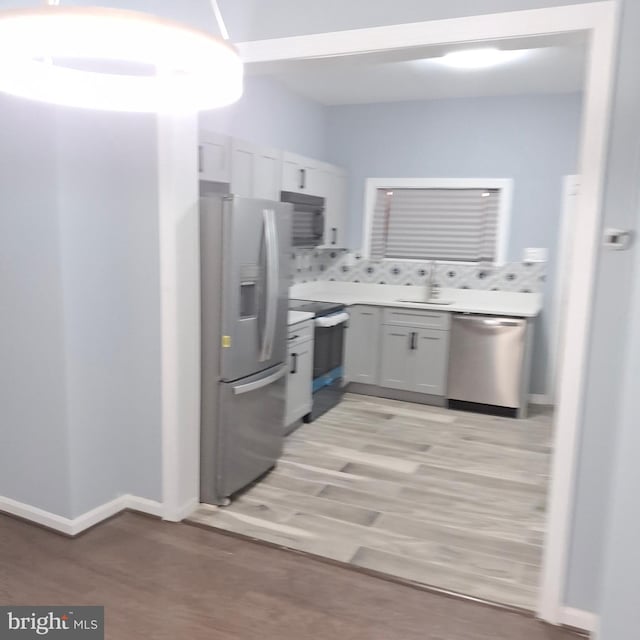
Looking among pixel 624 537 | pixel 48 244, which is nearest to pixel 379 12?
pixel 48 244

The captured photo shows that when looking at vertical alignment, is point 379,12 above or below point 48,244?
above

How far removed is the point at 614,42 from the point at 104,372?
2643 mm

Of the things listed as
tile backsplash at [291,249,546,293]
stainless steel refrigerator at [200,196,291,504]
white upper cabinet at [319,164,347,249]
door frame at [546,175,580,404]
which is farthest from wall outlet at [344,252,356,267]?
stainless steel refrigerator at [200,196,291,504]

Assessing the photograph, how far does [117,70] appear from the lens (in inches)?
109

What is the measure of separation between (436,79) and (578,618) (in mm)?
3981

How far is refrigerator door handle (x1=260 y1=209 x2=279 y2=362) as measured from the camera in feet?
10.4

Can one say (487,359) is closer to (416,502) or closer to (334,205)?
(416,502)

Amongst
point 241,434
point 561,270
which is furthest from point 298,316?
point 561,270

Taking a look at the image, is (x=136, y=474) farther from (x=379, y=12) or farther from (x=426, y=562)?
(x=379, y=12)

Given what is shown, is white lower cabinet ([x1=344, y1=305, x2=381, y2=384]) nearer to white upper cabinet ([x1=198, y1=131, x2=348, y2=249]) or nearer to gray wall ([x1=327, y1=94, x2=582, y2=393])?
white upper cabinet ([x1=198, y1=131, x2=348, y2=249])

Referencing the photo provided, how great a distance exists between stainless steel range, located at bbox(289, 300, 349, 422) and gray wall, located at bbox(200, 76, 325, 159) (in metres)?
1.49

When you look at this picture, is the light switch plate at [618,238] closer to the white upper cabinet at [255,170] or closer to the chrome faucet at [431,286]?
the white upper cabinet at [255,170]

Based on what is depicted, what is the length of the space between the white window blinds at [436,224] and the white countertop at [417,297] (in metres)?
0.33

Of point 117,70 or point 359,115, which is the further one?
point 359,115
